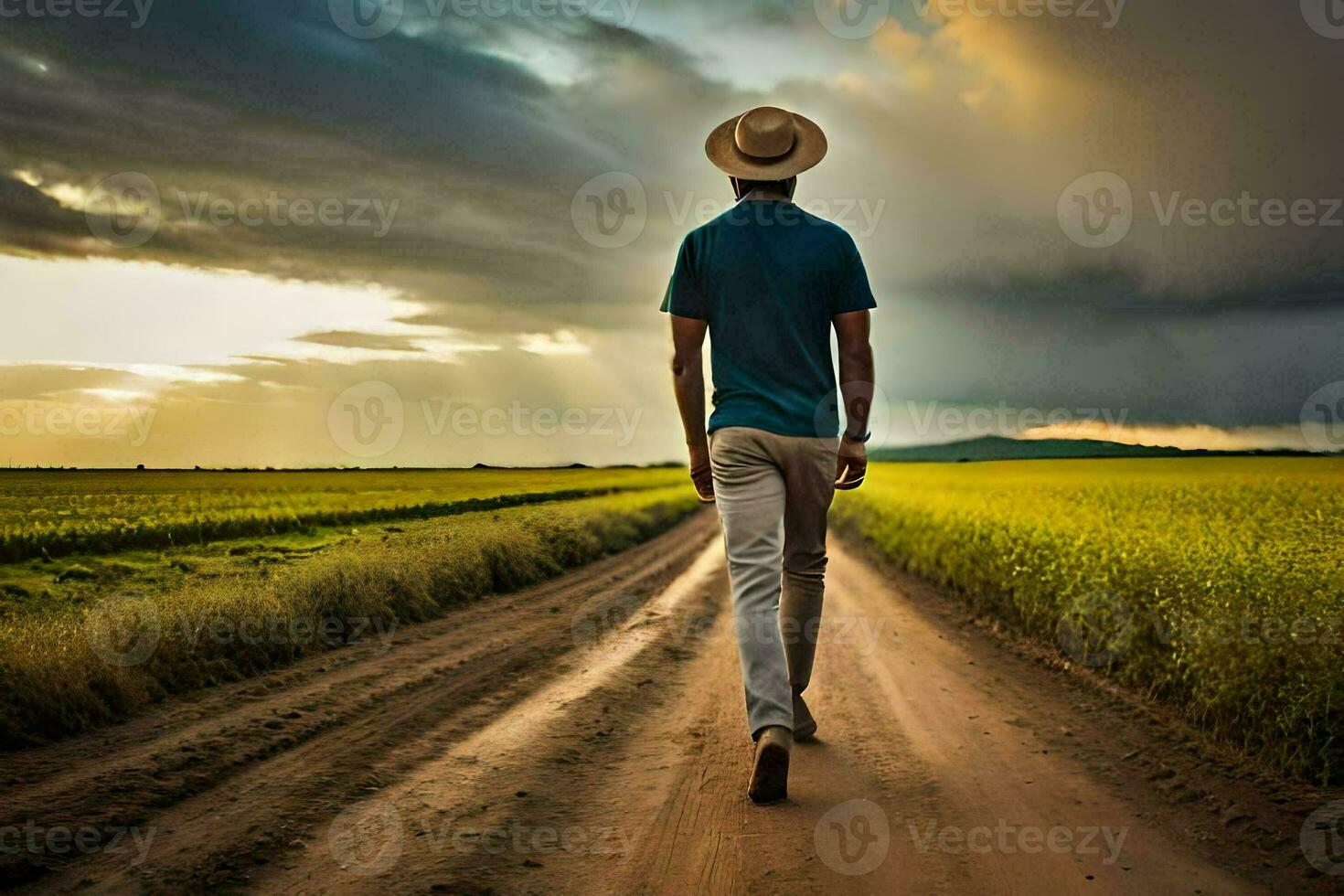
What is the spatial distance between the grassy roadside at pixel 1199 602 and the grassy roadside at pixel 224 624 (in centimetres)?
632

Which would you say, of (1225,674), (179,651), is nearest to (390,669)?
(179,651)

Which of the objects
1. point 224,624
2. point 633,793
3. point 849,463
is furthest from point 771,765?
point 224,624

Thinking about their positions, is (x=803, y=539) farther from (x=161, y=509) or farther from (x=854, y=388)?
(x=161, y=509)

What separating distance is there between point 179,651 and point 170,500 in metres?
12.1

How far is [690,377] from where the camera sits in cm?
423

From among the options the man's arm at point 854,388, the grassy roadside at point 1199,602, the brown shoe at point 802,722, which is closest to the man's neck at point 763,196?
the man's arm at point 854,388

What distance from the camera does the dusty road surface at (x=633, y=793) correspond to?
10.4ft

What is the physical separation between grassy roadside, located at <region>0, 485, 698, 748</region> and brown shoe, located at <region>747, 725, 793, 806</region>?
4.18 m

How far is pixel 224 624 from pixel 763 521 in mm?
5183

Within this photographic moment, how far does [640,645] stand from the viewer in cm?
796

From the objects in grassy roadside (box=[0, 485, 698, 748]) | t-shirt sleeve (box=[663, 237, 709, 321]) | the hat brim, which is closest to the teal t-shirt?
t-shirt sleeve (box=[663, 237, 709, 321])

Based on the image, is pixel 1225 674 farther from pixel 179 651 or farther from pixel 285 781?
pixel 179 651

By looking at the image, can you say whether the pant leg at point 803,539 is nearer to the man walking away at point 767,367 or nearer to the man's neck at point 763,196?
the man walking away at point 767,367

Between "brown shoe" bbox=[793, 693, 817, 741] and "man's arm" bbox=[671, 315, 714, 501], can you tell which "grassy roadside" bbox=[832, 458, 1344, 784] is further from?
"man's arm" bbox=[671, 315, 714, 501]
